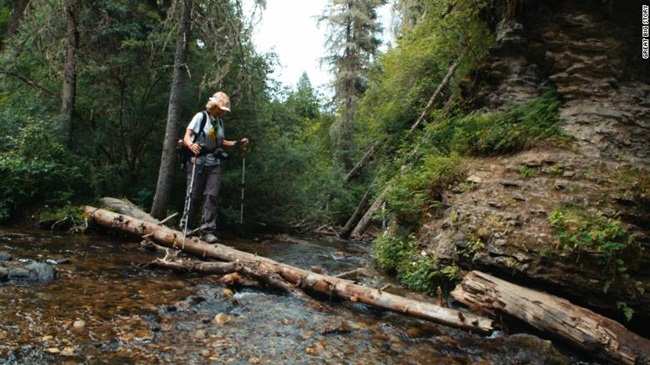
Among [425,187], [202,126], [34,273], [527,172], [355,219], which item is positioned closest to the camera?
[34,273]

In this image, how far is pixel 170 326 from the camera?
4062mm

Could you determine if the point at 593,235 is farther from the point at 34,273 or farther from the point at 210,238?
the point at 34,273

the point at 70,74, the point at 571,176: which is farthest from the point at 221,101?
the point at 70,74

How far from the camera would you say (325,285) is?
5594 millimetres

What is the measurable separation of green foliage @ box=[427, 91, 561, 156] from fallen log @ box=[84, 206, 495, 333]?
3.83m

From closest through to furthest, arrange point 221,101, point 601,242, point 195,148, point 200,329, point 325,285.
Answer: point 200,329 < point 601,242 < point 325,285 < point 195,148 < point 221,101

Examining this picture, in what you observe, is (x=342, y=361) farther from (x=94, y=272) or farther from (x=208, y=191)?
(x=208, y=191)

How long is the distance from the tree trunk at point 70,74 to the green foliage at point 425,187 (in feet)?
30.4

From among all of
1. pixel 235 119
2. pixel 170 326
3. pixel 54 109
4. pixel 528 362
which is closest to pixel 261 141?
pixel 235 119

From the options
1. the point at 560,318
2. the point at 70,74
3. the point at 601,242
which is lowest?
the point at 560,318

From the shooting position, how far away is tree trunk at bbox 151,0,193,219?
31.4 feet

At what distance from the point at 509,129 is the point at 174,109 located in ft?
23.9

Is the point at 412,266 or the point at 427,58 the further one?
the point at 427,58

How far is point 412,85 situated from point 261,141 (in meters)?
7.43
